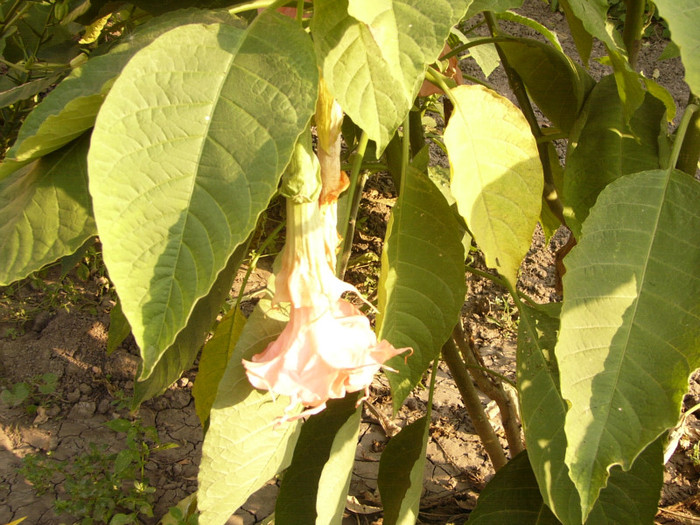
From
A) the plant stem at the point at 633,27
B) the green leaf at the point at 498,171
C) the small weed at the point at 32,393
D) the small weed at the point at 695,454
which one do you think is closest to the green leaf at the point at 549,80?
the plant stem at the point at 633,27

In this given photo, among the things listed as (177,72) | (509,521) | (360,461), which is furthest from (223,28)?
(360,461)

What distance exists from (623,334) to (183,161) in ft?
1.56

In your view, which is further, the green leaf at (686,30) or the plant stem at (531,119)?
the plant stem at (531,119)

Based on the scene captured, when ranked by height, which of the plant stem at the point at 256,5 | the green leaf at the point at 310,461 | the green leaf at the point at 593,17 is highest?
the green leaf at the point at 593,17

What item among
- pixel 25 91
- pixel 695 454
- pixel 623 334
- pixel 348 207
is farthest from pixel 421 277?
pixel 695 454

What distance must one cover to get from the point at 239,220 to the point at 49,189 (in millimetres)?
264

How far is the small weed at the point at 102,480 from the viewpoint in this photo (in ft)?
5.12

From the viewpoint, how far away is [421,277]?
0.81m

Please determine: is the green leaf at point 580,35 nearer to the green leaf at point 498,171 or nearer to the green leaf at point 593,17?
the green leaf at point 593,17

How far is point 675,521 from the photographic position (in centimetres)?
152

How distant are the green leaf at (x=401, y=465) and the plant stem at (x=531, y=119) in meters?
0.42

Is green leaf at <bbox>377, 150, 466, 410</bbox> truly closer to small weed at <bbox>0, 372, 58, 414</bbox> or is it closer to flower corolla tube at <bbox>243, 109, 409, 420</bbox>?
flower corolla tube at <bbox>243, 109, 409, 420</bbox>

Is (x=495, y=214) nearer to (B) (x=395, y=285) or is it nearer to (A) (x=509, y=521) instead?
(B) (x=395, y=285)

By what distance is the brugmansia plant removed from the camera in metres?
0.53
